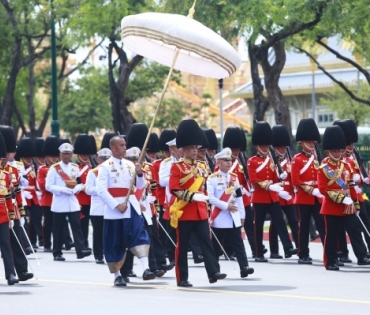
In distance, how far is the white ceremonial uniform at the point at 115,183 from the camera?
15672 mm

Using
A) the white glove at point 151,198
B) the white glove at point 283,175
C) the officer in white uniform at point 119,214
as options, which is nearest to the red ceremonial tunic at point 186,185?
the officer in white uniform at point 119,214

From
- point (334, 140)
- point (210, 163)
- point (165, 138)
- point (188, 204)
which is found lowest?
point (188, 204)

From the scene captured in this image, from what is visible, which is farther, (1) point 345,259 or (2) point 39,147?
(2) point 39,147

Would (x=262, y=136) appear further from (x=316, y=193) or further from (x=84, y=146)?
(x=84, y=146)

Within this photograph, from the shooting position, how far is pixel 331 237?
56.8 ft

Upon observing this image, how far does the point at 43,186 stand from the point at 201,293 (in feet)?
28.3

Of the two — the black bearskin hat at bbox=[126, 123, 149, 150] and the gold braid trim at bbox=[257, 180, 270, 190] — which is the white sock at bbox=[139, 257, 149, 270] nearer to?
the black bearskin hat at bbox=[126, 123, 149, 150]

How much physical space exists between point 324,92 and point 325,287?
4594 centimetres

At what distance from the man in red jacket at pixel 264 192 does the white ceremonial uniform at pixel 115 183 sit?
3952 millimetres

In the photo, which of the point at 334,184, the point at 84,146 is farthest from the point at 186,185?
the point at 84,146

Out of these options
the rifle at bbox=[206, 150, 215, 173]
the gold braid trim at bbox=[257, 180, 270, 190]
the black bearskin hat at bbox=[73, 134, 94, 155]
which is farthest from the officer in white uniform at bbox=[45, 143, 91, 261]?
the gold braid trim at bbox=[257, 180, 270, 190]

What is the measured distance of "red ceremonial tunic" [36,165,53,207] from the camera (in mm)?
22516

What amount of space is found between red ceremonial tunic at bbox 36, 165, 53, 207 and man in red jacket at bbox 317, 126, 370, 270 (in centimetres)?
659

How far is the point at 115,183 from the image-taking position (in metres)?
15.8
